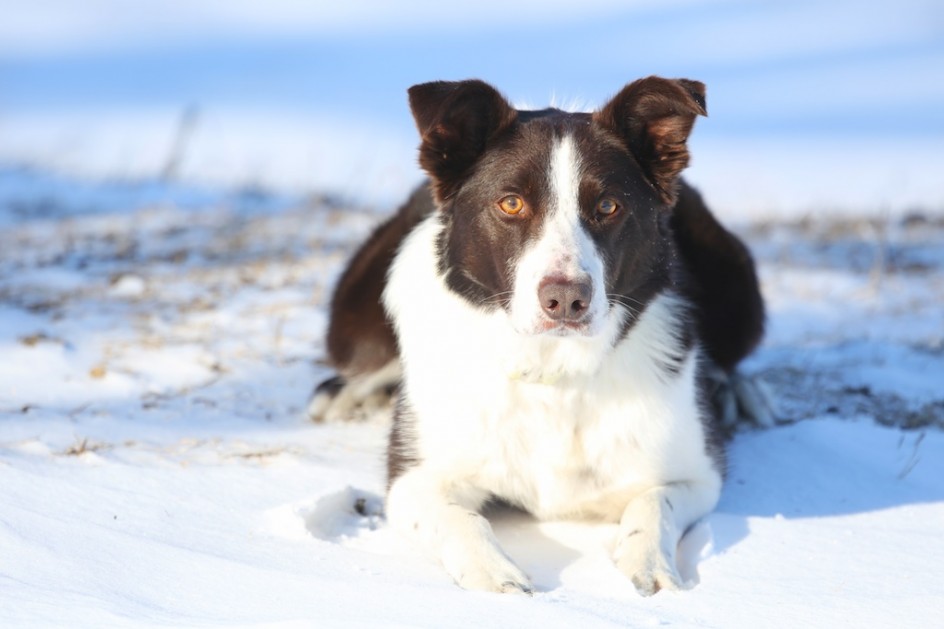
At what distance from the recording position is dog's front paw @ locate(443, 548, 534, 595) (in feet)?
9.80

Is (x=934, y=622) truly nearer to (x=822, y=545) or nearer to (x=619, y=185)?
(x=822, y=545)

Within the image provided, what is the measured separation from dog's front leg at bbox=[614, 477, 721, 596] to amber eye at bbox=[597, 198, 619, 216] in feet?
3.04

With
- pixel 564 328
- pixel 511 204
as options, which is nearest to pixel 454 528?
pixel 564 328

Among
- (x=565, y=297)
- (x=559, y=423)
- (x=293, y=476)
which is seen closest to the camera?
(x=565, y=297)

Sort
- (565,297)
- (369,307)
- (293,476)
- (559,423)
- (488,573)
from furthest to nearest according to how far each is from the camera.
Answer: (369,307) → (293,476) → (559,423) → (565,297) → (488,573)

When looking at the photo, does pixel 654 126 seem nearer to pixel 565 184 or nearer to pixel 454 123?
pixel 565 184

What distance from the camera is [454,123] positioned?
3775 millimetres

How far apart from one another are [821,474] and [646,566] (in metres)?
1.37

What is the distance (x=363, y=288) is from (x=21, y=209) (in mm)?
5360

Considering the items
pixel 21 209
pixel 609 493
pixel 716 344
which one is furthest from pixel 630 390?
pixel 21 209

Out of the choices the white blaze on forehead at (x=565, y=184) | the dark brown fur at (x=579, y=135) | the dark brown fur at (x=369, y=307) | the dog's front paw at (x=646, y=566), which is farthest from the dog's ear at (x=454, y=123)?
the dog's front paw at (x=646, y=566)

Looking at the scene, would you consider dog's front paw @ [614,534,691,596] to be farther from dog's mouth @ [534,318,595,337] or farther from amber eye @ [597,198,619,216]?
amber eye @ [597,198,619,216]

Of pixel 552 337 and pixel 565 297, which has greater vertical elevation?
pixel 565 297

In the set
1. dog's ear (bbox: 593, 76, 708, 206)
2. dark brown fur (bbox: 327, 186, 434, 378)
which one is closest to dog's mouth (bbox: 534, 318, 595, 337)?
dog's ear (bbox: 593, 76, 708, 206)
